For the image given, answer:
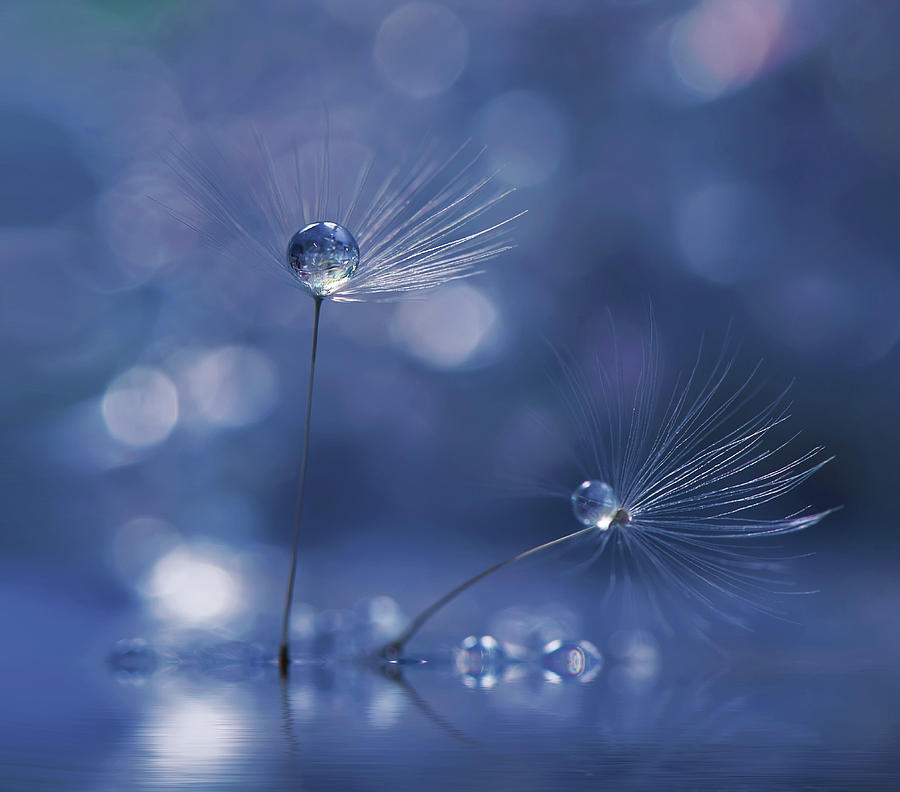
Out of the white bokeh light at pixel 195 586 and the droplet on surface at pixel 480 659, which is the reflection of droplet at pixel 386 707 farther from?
the white bokeh light at pixel 195 586

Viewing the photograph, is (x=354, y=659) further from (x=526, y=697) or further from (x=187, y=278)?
(x=187, y=278)

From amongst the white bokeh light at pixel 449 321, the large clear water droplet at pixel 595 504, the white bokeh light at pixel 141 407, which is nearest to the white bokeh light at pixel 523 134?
the white bokeh light at pixel 449 321

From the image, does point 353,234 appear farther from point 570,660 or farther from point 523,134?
point 523,134

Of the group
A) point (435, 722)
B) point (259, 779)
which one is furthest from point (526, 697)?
point (259, 779)

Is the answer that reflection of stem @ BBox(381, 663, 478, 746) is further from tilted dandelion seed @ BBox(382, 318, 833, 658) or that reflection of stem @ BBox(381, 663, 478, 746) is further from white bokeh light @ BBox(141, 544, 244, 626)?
white bokeh light @ BBox(141, 544, 244, 626)

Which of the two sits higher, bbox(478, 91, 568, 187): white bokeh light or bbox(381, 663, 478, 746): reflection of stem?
bbox(478, 91, 568, 187): white bokeh light

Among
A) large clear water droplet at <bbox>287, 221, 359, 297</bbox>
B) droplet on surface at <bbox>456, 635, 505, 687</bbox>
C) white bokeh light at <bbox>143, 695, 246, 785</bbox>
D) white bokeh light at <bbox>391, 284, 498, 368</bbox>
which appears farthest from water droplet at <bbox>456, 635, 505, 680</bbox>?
white bokeh light at <bbox>391, 284, 498, 368</bbox>
